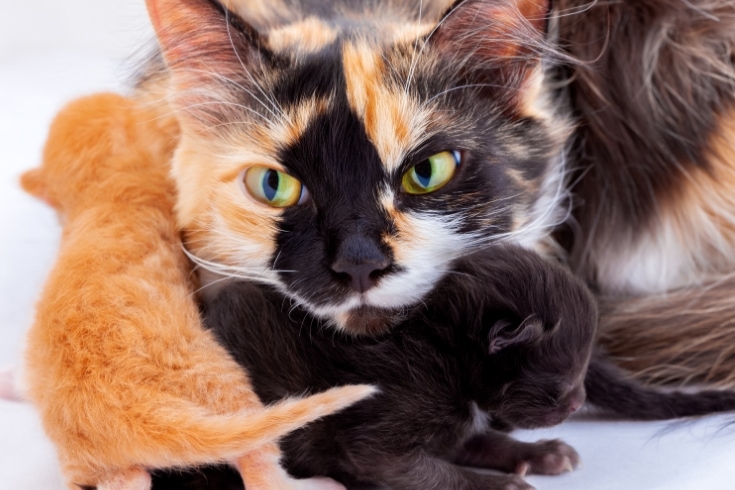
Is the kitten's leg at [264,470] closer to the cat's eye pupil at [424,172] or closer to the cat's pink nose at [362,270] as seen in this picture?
the cat's pink nose at [362,270]

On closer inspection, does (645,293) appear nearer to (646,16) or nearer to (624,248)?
(624,248)

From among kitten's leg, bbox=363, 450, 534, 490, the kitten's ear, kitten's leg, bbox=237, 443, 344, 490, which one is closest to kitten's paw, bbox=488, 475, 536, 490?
kitten's leg, bbox=363, 450, 534, 490

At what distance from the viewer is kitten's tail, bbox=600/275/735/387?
159cm

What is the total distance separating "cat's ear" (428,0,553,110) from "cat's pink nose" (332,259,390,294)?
1.24 ft

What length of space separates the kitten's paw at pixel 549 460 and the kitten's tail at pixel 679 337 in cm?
29

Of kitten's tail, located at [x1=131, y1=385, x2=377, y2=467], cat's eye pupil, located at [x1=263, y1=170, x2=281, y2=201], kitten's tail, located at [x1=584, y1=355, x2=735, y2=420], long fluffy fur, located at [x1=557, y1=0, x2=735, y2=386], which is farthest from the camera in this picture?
long fluffy fur, located at [x1=557, y1=0, x2=735, y2=386]

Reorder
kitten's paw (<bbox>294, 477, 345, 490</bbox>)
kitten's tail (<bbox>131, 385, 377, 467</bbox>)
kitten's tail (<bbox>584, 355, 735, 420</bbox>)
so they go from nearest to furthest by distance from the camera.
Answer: kitten's tail (<bbox>131, 385, 377, 467</bbox>)
kitten's paw (<bbox>294, 477, 345, 490</bbox>)
kitten's tail (<bbox>584, 355, 735, 420</bbox>)

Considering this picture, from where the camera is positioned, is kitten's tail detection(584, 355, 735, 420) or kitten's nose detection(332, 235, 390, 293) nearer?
kitten's nose detection(332, 235, 390, 293)

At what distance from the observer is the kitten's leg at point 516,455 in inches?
54.0

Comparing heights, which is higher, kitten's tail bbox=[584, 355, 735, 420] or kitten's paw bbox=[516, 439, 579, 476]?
kitten's tail bbox=[584, 355, 735, 420]

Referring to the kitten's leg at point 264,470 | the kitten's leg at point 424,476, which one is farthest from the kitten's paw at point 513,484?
the kitten's leg at point 264,470

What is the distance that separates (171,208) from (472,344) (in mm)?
595

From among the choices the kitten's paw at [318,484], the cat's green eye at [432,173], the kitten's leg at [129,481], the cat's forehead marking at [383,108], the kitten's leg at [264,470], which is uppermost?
the cat's forehead marking at [383,108]

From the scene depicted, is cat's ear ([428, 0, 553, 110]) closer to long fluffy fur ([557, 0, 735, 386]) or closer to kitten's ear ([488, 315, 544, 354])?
long fluffy fur ([557, 0, 735, 386])
